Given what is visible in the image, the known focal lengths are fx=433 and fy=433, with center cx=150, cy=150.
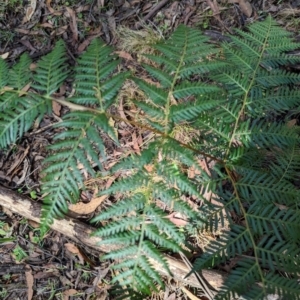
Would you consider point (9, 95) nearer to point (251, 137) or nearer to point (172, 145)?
point (172, 145)

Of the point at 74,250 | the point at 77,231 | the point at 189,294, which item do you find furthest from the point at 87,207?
the point at 189,294

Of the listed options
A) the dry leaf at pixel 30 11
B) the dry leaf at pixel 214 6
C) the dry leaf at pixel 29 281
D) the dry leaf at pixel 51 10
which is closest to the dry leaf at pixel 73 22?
the dry leaf at pixel 51 10

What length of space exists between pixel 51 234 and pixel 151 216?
172 centimetres

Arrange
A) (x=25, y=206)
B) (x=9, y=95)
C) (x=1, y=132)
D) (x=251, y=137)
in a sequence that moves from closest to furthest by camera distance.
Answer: (x=1, y=132), (x=9, y=95), (x=251, y=137), (x=25, y=206)

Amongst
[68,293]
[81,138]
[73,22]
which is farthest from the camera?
[73,22]

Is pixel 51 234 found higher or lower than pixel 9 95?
lower

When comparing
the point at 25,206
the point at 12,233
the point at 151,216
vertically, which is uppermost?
the point at 151,216

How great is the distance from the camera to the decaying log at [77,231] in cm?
297

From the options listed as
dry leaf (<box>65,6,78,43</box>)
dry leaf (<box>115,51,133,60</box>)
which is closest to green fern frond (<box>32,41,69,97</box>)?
dry leaf (<box>115,51,133,60</box>)

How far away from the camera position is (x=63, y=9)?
4.07 m

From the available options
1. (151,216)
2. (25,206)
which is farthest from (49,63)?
(25,206)

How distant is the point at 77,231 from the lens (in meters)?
3.32

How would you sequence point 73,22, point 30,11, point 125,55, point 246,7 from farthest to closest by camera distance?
point 30,11
point 73,22
point 125,55
point 246,7

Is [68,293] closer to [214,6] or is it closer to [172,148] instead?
[172,148]
